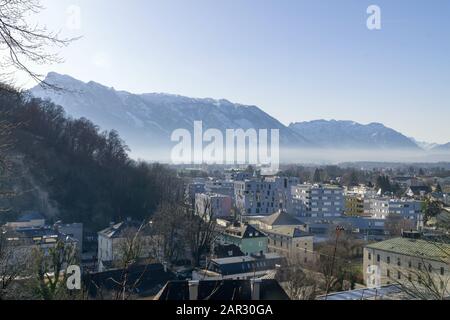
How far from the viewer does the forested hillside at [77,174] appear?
21391 millimetres

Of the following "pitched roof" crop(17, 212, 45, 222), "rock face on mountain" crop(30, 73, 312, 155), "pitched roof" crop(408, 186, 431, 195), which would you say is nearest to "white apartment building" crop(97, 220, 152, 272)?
"pitched roof" crop(17, 212, 45, 222)

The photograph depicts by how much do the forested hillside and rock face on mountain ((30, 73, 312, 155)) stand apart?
2281cm

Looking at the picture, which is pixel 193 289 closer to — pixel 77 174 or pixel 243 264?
pixel 243 264

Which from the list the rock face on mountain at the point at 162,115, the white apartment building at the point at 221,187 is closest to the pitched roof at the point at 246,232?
Answer: the white apartment building at the point at 221,187

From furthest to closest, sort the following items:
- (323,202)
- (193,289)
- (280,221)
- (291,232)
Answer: (323,202) → (280,221) → (291,232) → (193,289)

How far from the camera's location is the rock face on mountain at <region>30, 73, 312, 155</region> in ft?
194

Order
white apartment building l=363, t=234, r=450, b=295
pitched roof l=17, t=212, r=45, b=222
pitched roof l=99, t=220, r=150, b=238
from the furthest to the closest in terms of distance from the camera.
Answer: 1. pitched roof l=17, t=212, r=45, b=222
2. pitched roof l=99, t=220, r=150, b=238
3. white apartment building l=363, t=234, r=450, b=295

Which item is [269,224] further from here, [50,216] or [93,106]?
[93,106]

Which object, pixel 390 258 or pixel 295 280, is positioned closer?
pixel 295 280

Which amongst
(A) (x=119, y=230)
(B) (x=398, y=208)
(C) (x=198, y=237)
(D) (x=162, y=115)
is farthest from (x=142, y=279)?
(D) (x=162, y=115)

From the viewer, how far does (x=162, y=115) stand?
79.9m

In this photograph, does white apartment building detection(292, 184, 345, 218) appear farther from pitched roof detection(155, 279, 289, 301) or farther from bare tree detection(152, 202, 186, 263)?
pitched roof detection(155, 279, 289, 301)

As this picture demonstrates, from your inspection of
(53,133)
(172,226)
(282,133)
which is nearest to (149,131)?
(282,133)

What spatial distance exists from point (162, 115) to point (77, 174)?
57.0 m
